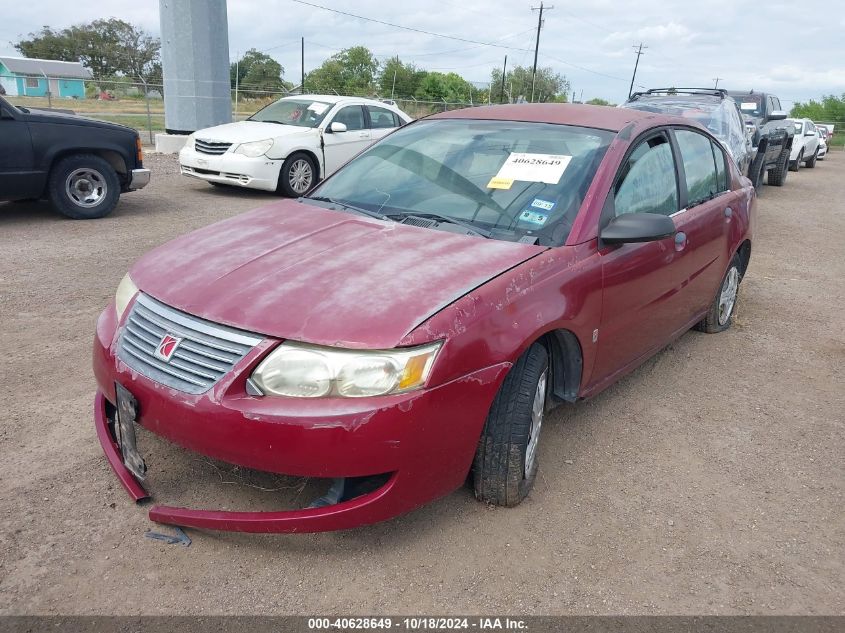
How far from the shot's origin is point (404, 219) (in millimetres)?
3188

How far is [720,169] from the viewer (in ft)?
15.1

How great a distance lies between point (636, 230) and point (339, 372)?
5.03 ft

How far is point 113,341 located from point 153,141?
53.2ft

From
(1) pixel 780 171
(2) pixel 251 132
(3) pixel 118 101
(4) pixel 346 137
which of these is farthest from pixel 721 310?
(3) pixel 118 101

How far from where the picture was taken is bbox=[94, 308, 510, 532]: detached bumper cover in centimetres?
219

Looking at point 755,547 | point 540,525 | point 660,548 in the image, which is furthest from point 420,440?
point 755,547

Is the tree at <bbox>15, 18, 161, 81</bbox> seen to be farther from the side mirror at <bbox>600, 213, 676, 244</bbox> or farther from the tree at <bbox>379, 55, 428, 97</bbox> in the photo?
the side mirror at <bbox>600, 213, 676, 244</bbox>

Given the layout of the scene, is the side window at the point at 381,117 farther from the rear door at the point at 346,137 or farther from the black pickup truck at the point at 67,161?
the black pickup truck at the point at 67,161

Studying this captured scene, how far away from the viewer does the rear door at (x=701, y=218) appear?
3889mm

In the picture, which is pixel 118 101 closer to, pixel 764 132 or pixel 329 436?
pixel 764 132

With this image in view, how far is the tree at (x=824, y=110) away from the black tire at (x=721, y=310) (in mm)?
45581

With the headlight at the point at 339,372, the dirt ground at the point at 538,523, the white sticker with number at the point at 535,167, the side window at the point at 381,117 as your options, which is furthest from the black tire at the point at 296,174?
the headlight at the point at 339,372

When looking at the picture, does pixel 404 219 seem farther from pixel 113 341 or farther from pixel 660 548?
pixel 660 548

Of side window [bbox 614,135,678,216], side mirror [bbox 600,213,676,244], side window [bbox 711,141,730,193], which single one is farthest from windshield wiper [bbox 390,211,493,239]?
side window [bbox 711,141,730,193]
